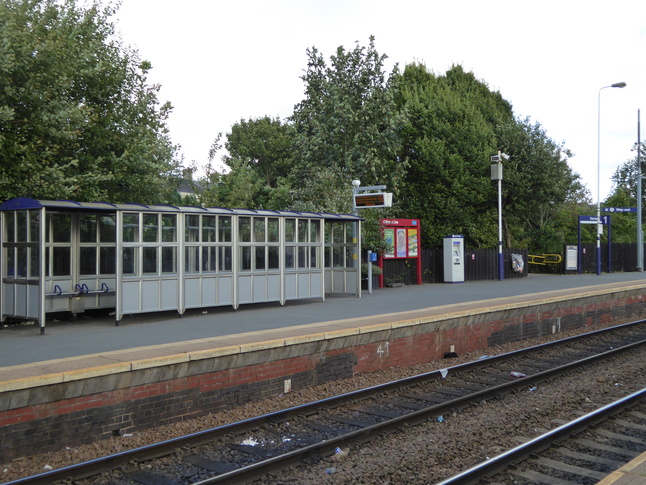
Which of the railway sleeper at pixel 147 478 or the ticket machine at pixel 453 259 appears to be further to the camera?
the ticket machine at pixel 453 259

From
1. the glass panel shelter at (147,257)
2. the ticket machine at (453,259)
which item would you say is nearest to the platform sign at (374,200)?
the glass panel shelter at (147,257)

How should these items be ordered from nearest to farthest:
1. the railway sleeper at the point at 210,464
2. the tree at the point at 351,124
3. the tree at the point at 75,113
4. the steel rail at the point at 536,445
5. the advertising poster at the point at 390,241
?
the steel rail at the point at 536,445 → the railway sleeper at the point at 210,464 → the tree at the point at 75,113 → the advertising poster at the point at 390,241 → the tree at the point at 351,124

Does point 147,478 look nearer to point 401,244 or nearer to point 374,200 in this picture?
point 374,200

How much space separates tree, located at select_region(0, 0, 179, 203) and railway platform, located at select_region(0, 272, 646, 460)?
12.3 feet

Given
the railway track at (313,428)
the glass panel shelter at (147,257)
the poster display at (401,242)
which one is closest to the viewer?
the railway track at (313,428)

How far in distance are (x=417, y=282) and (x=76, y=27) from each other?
14273 millimetres

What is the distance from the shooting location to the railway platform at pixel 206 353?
7.03 meters

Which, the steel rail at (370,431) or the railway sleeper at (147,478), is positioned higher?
the steel rail at (370,431)

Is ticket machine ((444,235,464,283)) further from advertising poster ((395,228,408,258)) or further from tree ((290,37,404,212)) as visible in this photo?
tree ((290,37,404,212))

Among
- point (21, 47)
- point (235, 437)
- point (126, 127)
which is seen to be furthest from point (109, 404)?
point (126, 127)

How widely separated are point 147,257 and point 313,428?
6.05 meters

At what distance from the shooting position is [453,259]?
25.2 metres

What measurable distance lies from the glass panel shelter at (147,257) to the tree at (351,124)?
15016mm

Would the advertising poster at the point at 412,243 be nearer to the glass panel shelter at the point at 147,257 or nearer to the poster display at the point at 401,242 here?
the poster display at the point at 401,242
